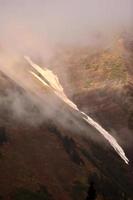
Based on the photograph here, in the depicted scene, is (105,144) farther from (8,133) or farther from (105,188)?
(8,133)

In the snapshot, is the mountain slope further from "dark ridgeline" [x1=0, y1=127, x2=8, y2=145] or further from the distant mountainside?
"dark ridgeline" [x1=0, y1=127, x2=8, y2=145]

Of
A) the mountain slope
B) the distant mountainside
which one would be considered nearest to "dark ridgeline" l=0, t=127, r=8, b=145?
the distant mountainside

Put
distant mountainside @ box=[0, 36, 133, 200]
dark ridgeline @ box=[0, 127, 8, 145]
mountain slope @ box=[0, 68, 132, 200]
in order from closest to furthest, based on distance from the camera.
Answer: distant mountainside @ box=[0, 36, 133, 200]
mountain slope @ box=[0, 68, 132, 200]
dark ridgeline @ box=[0, 127, 8, 145]

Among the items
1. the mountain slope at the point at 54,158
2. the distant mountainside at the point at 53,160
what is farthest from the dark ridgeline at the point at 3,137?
the mountain slope at the point at 54,158

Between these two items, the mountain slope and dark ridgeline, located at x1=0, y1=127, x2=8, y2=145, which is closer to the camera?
the mountain slope

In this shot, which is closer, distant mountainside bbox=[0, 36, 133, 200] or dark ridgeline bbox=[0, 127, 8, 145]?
distant mountainside bbox=[0, 36, 133, 200]

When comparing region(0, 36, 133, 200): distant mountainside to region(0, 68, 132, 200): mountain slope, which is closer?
region(0, 36, 133, 200): distant mountainside

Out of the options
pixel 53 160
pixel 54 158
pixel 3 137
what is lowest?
pixel 3 137

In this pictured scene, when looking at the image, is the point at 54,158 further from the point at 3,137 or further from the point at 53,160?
the point at 3,137

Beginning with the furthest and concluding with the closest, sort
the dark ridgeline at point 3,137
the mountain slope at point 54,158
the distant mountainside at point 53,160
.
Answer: the dark ridgeline at point 3,137 → the mountain slope at point 54,158 → the distant mountainside at point 53,160

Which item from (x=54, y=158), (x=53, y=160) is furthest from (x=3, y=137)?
(x=54, y=158)

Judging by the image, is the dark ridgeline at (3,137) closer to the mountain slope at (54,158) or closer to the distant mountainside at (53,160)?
the distant mountainside at (53,160)

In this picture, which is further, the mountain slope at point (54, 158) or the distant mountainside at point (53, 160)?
the mountain slope at point (54, 158)

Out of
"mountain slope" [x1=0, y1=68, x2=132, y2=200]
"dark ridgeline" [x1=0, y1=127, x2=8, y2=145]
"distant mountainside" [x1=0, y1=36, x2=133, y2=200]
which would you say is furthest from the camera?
"dark ridgeline" [x1=0, y1=127, x2=8, y2=145]
